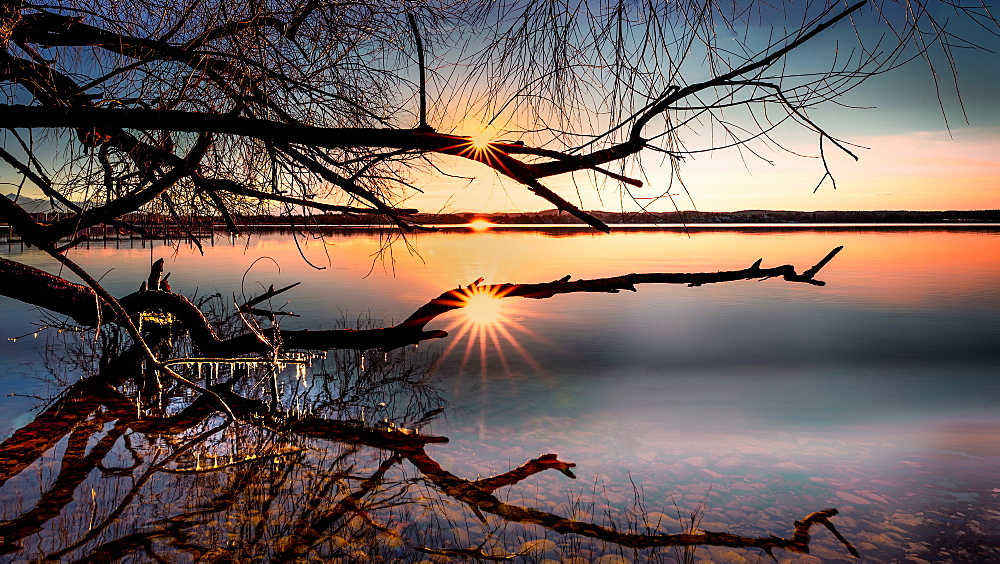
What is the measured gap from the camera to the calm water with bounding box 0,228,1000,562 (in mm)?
4906

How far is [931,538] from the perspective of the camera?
5125 millimetres

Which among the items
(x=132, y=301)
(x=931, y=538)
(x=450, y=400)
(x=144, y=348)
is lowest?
(x=931, y=538)

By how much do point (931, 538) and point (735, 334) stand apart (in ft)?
44.6

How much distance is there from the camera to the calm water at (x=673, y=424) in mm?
4906

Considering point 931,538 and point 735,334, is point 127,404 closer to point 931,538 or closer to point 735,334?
point 931,538

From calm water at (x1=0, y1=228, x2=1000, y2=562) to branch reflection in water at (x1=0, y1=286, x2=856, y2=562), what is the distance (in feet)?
0.14

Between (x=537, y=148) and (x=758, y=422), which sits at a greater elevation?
(x=537, y=148)

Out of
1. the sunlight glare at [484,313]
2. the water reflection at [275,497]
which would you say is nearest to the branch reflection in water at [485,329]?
the sunlight glare at [484,313]

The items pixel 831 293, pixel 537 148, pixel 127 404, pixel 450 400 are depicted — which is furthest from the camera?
pixel 831 293

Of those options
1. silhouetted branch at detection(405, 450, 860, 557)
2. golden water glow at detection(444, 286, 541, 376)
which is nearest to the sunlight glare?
golden water glow at detection(444, 286, 541, 376)

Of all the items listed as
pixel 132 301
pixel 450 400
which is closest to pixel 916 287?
pixel 450 400

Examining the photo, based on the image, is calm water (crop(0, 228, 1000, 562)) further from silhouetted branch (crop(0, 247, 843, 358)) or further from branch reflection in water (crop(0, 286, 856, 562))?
silhouetted branch (crop(0, 247, 843, 358))

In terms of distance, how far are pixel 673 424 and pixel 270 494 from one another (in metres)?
5.77

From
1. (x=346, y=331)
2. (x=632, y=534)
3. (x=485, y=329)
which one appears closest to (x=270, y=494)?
(x=346, y=331)
